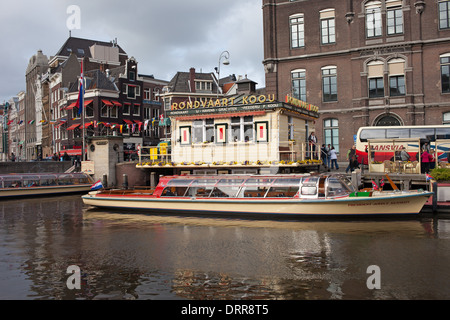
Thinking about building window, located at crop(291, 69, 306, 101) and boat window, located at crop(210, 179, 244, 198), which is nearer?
boat window, located at crop(210, 179, 244, 198)

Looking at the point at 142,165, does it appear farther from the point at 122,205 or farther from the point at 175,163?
the point at 122,205

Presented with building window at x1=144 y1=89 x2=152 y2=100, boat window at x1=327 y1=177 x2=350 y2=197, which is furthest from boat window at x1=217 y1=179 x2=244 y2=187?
building window at x1=144 y1=89 x2=152 y2=100

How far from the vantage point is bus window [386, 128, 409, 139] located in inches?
1203

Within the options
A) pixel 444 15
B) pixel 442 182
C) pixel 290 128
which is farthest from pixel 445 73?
pixel 442 182

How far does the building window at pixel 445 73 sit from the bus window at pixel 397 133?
942cm

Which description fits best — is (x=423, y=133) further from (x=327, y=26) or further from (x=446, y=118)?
(x=327, y=26)

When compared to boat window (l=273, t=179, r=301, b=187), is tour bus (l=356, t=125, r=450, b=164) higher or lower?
higher

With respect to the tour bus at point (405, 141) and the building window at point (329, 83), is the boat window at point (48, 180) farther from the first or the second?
the building window at point (329, 83)

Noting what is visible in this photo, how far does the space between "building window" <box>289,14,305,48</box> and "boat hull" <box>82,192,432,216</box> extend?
28.3m

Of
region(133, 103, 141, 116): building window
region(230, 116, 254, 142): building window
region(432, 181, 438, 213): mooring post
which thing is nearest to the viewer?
region(432, 181, 438, 213): mooring post

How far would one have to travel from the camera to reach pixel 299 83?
42.0 m

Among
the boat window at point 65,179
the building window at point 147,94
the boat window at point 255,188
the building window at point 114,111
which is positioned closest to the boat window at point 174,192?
the boat window at point 255,188

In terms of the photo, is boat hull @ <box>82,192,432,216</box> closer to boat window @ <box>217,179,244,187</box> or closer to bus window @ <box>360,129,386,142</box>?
boat window @ <box>217,179,244,187</box>
